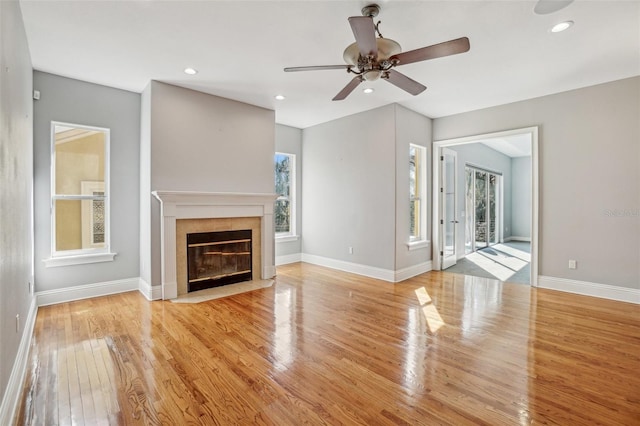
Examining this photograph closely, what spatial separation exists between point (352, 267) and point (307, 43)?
12.7ft

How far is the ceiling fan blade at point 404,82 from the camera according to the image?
281 centimetres

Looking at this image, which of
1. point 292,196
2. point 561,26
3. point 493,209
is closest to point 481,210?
point 493,209

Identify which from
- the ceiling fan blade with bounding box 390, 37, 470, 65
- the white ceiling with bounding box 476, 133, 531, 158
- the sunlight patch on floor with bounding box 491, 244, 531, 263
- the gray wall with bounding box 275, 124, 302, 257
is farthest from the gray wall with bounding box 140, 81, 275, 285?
the sunlight patch on floor with bounding box 491, 244, 531, 263

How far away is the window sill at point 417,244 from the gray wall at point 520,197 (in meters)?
6.93

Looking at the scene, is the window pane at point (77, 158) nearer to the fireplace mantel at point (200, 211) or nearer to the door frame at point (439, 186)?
the fireplace mantel at point (200, 211)

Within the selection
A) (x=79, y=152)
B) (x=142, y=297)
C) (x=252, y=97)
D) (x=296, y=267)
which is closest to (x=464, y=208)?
(x=296, y=267)

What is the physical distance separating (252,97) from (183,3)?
2203 mm

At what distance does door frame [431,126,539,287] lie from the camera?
4.75 meters

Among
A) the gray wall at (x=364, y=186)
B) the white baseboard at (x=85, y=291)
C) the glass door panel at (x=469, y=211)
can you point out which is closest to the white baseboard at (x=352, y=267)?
the gray wall at (x=364, y=186)

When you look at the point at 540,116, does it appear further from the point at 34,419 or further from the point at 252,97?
the point at 34,419

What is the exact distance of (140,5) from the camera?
99.8 inches

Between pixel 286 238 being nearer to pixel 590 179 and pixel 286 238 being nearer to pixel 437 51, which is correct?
pixel 437 51

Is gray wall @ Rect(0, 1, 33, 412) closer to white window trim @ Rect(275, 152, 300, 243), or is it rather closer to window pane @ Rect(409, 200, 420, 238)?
white window trim @ Rect(275, 152, 300, 243)

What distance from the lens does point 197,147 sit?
4.47 m
